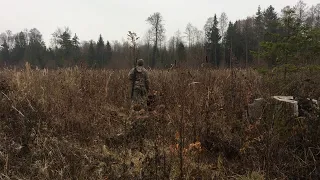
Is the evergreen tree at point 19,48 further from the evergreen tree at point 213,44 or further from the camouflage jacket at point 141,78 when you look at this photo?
the camouflage jacket at point 141,78

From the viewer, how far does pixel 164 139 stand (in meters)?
3.84

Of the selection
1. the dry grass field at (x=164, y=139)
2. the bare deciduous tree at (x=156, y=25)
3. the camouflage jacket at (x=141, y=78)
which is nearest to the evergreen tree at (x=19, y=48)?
the bare deciduous tree at (x=156, y=25)

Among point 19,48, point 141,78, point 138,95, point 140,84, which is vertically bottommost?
point 138,95

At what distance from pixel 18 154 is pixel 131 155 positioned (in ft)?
6.13

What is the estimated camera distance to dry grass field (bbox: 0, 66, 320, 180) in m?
3.57

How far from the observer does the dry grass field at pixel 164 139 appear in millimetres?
3566

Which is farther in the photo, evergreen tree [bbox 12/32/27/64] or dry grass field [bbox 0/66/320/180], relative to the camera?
evergreen tree [bbox 12/32/27/64]

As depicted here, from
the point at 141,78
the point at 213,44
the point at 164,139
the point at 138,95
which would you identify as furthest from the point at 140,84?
the point at 213,44

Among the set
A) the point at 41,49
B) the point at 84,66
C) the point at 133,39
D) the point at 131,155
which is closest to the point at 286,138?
the point at 131,155

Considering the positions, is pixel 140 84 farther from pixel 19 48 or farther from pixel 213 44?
pixel 19 48

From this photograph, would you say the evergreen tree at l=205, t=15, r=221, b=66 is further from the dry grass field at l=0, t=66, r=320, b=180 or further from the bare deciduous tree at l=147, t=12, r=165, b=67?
the bare deciduous tree at l=147, t=12, r=165, b=67

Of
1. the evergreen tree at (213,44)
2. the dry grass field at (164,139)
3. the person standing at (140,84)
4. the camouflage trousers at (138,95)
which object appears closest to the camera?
the dry grass field at (164,139)

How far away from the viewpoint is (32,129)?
4855 millimetres

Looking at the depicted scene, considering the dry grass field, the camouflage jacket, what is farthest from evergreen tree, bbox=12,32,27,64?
the dry grass field
